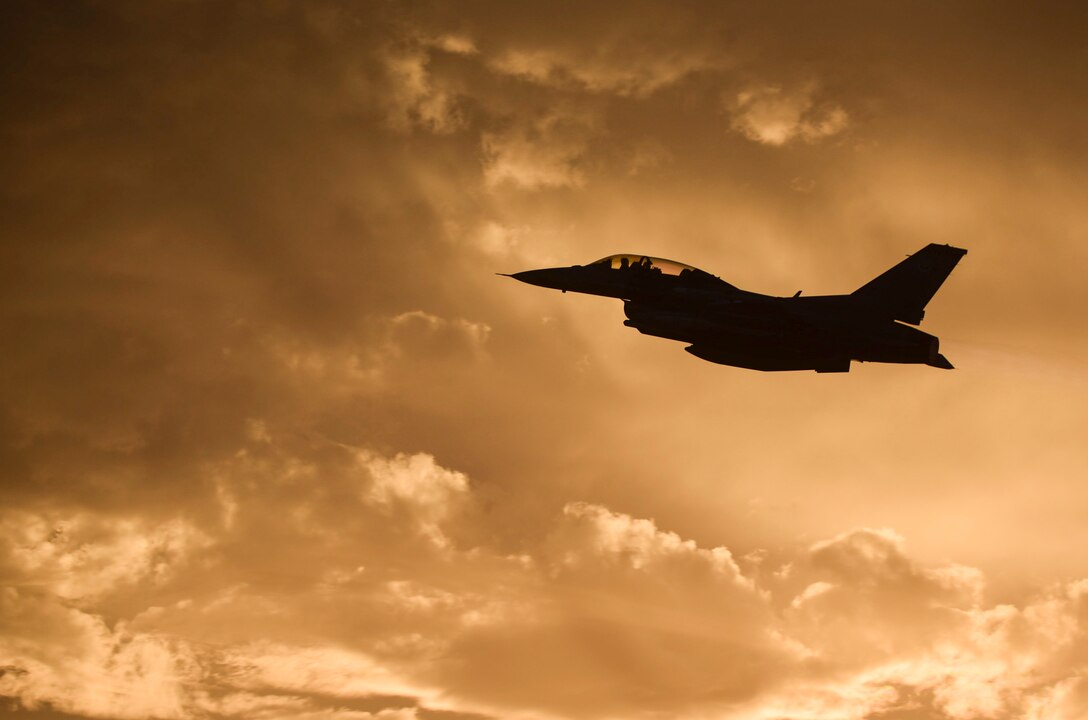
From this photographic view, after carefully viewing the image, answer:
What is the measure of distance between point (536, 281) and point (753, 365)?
11.5m

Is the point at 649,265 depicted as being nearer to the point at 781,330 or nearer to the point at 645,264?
the point at 645,264

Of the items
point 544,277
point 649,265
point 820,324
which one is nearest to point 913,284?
point 820,324

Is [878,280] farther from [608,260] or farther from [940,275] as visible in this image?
[608,260]

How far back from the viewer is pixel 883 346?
1775 inches

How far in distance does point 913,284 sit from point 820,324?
452 centimetres

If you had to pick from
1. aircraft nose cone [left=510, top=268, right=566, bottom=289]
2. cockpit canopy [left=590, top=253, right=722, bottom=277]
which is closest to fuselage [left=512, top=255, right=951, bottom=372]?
cockpit canopy [left=590, top=253, right=722, bottom=277]

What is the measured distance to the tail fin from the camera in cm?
4550

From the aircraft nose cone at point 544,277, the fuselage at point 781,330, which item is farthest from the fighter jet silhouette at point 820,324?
the aircraft nose cone at point 544,277

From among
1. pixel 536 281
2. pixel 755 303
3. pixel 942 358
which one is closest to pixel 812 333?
pixel 755 303

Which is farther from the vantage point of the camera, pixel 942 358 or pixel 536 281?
pixel 536 281

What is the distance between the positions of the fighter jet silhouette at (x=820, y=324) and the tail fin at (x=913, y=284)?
44mm

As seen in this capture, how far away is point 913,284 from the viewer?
1794 inches

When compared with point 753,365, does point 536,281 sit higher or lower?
higher

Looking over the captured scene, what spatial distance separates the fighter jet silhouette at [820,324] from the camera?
4522cm
